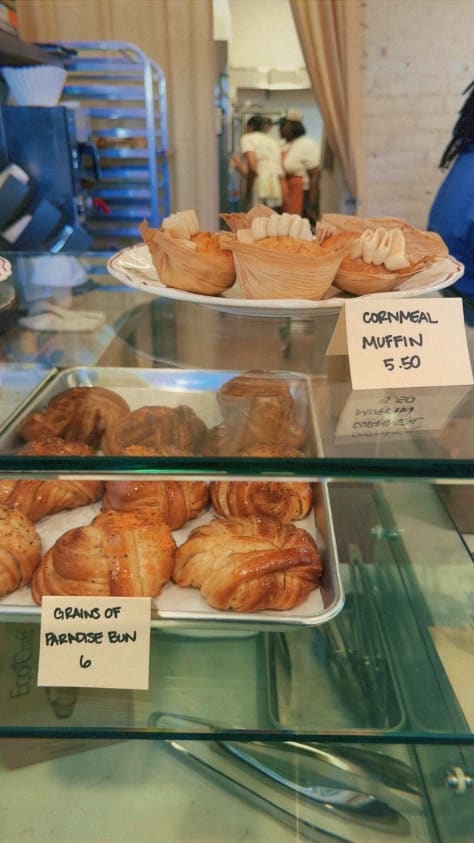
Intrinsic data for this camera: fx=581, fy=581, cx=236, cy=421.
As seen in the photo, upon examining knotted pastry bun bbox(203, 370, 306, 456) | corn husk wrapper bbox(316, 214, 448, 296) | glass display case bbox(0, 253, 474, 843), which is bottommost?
glass display case bbox(0, 253, 474, 843)

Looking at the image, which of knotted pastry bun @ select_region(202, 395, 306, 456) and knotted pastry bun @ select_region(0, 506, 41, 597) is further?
knotted pastry bun @ select_region(0, 506, 41, 597)

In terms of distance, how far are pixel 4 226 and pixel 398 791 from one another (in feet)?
6.21

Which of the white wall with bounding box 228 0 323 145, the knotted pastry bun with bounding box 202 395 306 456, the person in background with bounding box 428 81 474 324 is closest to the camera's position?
the knotted pastry bun with bounding box 202 395 306 456

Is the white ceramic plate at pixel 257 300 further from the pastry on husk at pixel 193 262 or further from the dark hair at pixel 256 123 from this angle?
the dark hair at pixel 256 123

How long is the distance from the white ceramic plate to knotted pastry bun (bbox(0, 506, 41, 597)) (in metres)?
0.31

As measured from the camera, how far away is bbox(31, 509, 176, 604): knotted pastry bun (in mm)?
602

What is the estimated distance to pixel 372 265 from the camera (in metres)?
0.71

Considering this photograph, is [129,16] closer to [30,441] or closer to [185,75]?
[185,75]

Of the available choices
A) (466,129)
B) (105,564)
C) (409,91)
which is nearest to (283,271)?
(105,564)

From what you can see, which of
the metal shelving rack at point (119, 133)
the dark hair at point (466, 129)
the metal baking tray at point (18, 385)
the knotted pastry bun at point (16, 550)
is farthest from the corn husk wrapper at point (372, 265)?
the metal shelving rack at point (119, 133)

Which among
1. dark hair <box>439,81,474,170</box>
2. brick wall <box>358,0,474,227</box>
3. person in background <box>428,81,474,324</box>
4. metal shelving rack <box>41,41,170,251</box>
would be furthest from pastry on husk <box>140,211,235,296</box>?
brick wall <box>358,0,474,227</box>

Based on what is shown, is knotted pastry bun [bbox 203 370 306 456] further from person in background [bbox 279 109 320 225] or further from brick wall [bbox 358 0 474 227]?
brick wall [bbox 358 0 474 227]

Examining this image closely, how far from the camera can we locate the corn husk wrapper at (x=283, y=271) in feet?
2.06

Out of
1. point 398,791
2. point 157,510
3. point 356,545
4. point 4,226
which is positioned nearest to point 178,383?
point 157,510
